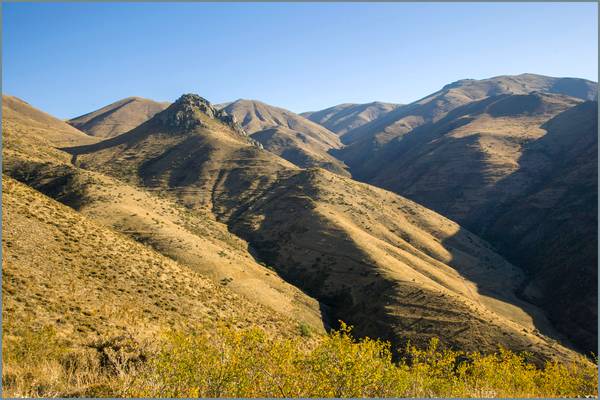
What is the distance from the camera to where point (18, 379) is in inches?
554

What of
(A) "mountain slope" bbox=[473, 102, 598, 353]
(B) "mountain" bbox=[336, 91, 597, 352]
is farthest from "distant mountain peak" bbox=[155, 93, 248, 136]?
(A) "mountain slope" bbox=[473, 102, 598, 353]

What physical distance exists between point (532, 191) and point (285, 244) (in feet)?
306

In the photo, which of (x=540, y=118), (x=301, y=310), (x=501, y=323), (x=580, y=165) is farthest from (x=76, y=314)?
(x=540, y=118)

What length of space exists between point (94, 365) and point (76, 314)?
761 centimetres

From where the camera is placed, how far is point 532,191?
122938 millimetres

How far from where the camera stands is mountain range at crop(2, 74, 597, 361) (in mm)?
35656

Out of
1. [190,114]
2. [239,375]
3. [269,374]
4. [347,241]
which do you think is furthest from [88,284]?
[190,114]

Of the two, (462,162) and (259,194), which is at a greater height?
(462,162)

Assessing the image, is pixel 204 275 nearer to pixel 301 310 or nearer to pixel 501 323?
pixel 301 310

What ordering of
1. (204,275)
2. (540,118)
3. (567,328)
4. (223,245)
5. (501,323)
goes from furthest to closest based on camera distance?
(540,118) → (567,328) → (223,245) → (501,323) → (204,275)

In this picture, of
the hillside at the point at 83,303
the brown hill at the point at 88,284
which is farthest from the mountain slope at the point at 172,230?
the brown hill at the point at 88,284

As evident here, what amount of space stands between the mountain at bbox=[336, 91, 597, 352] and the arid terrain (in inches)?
23.4

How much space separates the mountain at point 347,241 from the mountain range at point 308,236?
0.36 metres

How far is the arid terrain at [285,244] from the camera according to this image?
30.6 metres
